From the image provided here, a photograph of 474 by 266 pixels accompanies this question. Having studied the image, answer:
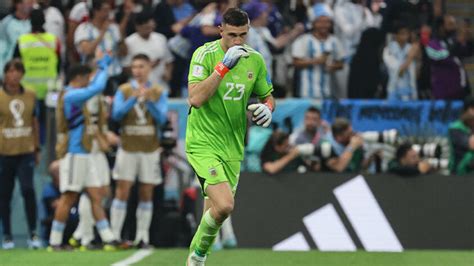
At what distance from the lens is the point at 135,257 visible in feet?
45.1

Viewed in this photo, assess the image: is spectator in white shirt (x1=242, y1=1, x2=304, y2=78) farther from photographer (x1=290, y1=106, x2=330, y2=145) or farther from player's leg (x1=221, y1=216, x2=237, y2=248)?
player's leg (x1=221, y1=216, x2=237, y2=248)

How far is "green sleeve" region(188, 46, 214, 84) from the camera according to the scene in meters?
10.4

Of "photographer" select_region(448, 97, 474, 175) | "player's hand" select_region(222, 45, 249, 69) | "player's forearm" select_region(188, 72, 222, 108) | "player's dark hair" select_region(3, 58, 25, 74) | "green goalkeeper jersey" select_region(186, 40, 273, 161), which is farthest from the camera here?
"photographer" select_region(448, 97, 474, 175)

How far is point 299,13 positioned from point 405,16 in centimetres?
162

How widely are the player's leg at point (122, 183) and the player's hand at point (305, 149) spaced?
210cm

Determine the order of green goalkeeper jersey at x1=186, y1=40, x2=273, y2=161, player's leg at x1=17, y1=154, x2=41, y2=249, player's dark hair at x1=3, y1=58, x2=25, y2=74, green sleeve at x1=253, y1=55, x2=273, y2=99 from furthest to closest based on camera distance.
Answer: player's leg at x1=17, y1=154, x2=41, y2=249
player's dark hair at x1=3, y1=58, x2=25, y2=74
green sleeve at x1=253, y1=55, x2=273, y2=99
green goalkeeper jersey at x1=186, y1=40, x2=273, y2=161

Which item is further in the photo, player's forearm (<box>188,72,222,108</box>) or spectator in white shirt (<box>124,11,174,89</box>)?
spectator in white shirt (<box>124,11,174,89</box>)

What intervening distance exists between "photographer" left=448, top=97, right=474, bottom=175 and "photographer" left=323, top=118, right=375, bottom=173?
3.90 ft

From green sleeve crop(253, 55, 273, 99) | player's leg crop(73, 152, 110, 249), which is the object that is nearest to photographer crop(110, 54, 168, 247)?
player's leg crop(73, 152, 110, 249)

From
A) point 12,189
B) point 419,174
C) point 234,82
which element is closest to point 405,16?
point 419,174

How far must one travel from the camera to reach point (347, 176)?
51.7 feet

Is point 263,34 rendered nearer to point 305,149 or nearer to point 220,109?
point 305,149

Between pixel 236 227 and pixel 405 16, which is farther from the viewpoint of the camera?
pixel 405 16

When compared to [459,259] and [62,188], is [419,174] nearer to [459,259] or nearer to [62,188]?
[459,259]
